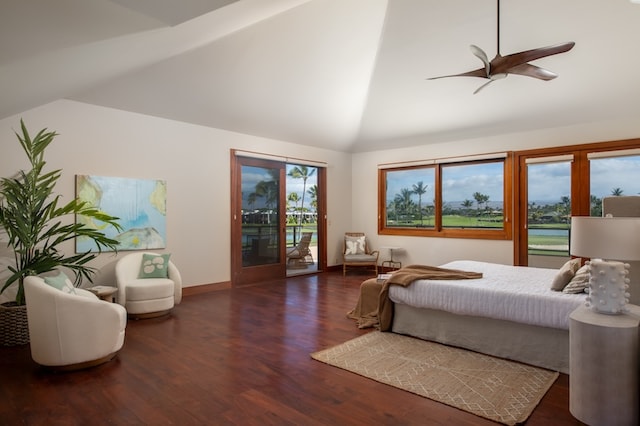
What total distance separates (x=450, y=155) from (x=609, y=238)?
5323mm

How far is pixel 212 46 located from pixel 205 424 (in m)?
3.96

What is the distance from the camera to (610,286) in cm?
→ 231

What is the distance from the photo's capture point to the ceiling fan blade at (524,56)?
314cm

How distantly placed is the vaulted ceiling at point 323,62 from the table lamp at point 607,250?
7.98ft

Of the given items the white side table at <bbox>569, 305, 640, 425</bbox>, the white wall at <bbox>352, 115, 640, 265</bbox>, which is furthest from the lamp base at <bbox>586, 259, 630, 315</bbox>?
the white wall at <bbox>352, 115, 640, 265</bbox>

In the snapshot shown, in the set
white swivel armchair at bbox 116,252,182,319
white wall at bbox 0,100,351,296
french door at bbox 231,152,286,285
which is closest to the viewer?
white swivel armchair at bbox 116,252,182,319

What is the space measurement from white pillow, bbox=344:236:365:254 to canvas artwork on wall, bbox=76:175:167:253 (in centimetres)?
377

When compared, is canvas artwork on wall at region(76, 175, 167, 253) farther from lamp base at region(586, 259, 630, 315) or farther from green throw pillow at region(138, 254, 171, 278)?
lamp base at region(586, 259, 630, 315)

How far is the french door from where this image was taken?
641 centimetres

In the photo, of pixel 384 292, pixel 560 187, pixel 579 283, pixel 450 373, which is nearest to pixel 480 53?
pixel 579 283

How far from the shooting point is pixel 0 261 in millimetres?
4078

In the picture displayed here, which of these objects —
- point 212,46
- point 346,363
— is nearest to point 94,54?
point 212,46

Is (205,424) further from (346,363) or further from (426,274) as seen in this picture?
(426,274)

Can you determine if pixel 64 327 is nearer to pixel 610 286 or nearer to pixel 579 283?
pixel 610 286
